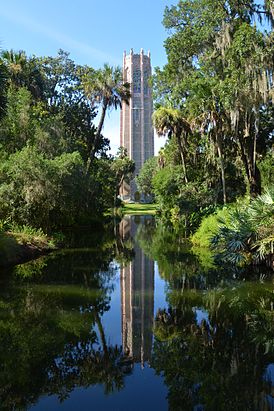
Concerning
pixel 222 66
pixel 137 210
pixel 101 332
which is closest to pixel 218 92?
pixel 222 66

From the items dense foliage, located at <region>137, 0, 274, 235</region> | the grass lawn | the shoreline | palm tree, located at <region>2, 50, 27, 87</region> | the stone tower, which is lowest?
the shoreline

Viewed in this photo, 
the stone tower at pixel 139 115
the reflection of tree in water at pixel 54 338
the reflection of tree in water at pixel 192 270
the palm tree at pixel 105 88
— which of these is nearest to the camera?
the reflection of tree in water at pixel 54 338

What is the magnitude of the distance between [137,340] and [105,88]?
2621 centimetres

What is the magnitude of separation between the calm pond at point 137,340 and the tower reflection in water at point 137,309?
0.03m

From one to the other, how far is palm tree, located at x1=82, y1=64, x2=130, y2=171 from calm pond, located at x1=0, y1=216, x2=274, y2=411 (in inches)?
799

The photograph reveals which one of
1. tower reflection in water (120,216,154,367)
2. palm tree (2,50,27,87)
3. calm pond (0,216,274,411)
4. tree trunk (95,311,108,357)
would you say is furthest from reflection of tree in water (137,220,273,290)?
palm tree (2,50,27,87)

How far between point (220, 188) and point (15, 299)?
2203cm

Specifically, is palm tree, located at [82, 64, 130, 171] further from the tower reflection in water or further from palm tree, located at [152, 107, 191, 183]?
the tower reflection in water

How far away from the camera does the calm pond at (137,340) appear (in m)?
5.40

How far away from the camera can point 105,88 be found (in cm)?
3088

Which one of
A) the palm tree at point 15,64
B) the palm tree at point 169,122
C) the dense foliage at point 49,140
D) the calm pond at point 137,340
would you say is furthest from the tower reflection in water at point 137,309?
the palm tree at point 15,64

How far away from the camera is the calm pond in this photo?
213 inches

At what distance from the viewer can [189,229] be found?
27531mm

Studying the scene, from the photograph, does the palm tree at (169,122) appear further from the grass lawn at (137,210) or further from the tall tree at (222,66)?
the grass lawn at (137,210)
